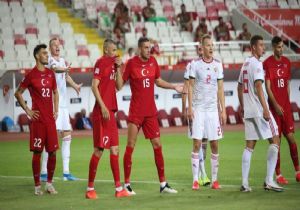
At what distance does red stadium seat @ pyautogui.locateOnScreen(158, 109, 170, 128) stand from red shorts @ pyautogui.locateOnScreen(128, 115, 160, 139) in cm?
1860

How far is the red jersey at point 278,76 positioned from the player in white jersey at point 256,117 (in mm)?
1157

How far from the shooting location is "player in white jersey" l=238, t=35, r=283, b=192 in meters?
13.3

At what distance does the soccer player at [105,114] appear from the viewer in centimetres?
1309

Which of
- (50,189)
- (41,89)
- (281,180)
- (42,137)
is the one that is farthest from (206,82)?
(50,189)

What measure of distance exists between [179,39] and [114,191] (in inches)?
829

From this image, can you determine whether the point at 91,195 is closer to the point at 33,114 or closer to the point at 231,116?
the point at 33,114

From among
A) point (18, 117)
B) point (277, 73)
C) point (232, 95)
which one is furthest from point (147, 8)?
point (277, 73)

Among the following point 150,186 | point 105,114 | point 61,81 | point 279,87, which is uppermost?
point 61,81

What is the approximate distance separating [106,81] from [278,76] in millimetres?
3412

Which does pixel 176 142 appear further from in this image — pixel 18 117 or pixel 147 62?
pixel 147 62

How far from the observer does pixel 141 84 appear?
1366 cm

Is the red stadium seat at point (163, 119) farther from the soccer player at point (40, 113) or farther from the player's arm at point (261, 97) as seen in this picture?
the player's arm at point (261, 97)

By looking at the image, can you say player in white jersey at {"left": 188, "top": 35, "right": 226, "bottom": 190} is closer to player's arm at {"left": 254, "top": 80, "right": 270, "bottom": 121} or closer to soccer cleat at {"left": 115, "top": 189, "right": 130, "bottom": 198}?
player's arm at {"left": 254, "top": 80, "right": 270, "bottom": 121}

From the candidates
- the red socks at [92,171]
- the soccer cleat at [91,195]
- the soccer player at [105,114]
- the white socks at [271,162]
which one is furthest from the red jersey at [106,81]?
the white socks at [271,162]
